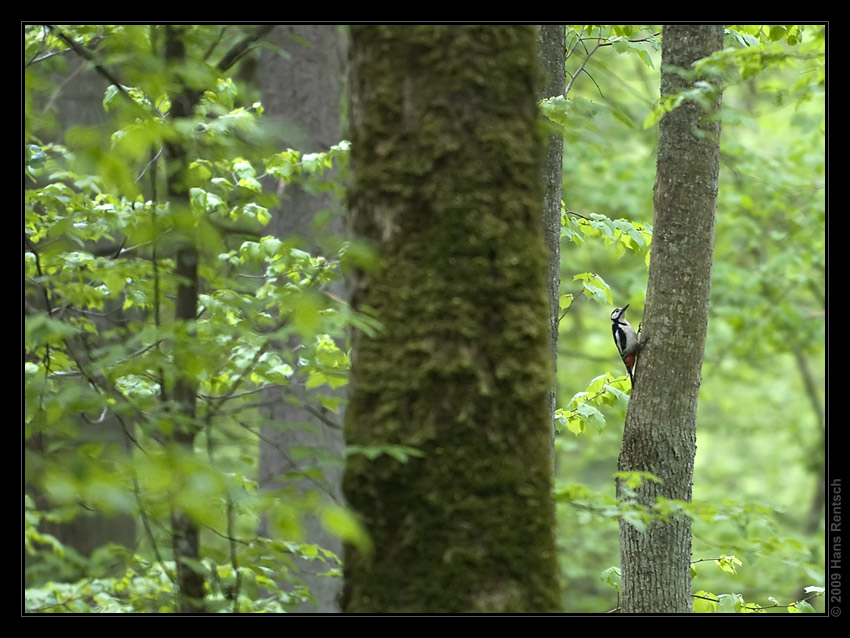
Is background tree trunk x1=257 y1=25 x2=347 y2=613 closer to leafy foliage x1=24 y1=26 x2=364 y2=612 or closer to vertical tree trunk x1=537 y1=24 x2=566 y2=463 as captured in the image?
leafy foliage x1=24 y1=26 x2=364 y2=612

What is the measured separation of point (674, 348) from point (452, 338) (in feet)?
6.25

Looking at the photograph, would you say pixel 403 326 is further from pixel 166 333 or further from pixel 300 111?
pixel 300 111

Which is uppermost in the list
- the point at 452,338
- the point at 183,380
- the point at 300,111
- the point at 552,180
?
the point at 300,111

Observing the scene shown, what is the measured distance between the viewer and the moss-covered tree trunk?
2256 mm

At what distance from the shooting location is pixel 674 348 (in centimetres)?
384

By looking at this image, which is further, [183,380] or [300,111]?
[300,111]

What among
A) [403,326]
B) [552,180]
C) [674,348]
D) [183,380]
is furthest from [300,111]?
[403,326]

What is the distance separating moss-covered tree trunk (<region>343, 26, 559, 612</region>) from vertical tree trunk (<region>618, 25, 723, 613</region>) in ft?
5.24

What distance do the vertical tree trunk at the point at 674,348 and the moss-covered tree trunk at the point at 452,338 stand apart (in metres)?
1.60

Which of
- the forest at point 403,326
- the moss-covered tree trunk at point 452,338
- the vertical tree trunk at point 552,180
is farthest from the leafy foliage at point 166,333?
the vertical tree trunk at point 552,180

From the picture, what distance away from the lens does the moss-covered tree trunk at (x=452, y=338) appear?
2.26 m
